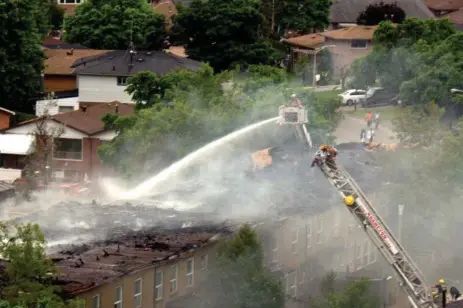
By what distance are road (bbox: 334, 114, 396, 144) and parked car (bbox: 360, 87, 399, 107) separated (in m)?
3.76

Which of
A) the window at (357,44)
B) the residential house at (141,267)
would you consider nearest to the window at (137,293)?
the residential house at (141,267)

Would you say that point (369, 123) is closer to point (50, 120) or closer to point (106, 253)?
point (50, 120)

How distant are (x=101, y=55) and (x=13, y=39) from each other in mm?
5097

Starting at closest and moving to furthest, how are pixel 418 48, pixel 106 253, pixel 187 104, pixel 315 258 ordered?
pixel 106 253
pixel 315 258
pixel 187 104
pixel 418 48

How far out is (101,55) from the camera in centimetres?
10069

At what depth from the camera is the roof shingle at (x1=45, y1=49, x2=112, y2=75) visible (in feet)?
343

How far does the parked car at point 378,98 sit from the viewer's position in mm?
95812

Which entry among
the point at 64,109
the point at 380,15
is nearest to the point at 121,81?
the point at 64,109

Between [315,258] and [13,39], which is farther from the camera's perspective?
[13,39]

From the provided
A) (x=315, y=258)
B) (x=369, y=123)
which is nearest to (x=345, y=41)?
(x=369, y=123)

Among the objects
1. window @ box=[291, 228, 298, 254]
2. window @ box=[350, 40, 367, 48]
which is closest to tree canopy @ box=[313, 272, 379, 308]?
window @ box=[291, 228, 298, 254]

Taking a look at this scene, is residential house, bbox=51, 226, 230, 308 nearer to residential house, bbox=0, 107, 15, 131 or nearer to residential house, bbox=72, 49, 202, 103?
residential house, bbox=0, 107, 15, 131

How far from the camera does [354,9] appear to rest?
128750mm

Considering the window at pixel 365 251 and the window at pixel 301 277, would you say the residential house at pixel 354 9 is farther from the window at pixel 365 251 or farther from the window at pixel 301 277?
the window at pixel 301 277
